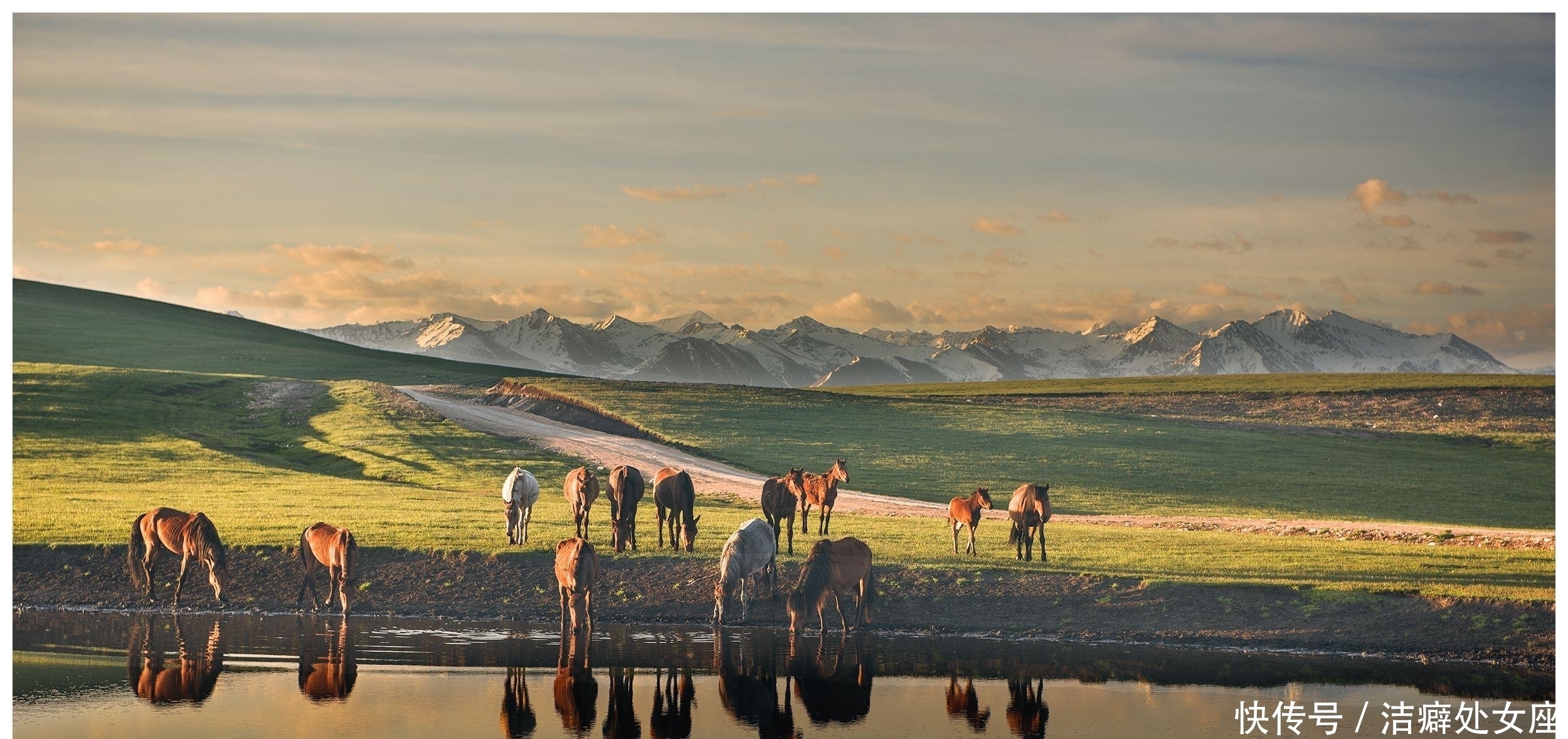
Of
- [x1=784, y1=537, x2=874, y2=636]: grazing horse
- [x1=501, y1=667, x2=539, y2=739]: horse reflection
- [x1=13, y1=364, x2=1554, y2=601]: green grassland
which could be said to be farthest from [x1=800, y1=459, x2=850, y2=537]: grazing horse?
[x1=501, y1=667, x2=539, y2=739]: horse reflection

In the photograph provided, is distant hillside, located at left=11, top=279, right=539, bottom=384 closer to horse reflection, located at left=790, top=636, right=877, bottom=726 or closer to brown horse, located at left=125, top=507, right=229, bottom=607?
brown horse, located at left=125, top=507, right=229, bottom=607

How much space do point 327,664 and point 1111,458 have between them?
43.2 metres

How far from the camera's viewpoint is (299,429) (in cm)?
6025

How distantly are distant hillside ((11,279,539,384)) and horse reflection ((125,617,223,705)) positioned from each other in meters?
62.3

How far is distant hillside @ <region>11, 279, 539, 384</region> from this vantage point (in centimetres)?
9519

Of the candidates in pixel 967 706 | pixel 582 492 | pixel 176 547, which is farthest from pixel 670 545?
pixel 967 706

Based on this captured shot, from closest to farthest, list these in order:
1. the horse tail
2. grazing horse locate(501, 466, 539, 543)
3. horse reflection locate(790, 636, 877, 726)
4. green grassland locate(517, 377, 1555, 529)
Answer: horse reflection locate(790, 636, 877, 726)
the horse tail
grazing horse locate(501, 466, 539, 543)
green grassland locate(517, 377, 1555, 529)

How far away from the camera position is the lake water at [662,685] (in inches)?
731

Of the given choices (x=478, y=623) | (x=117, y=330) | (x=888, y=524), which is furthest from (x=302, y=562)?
(x=117, y=330)

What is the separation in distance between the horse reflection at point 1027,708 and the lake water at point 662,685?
0.16ft

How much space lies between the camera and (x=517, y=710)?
19.3 meters

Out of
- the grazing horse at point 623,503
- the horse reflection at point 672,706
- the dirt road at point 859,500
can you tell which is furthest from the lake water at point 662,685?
the dirt road at point 859,500

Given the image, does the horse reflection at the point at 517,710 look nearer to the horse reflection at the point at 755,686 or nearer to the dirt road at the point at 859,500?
the horse reflection at the point at 755,686

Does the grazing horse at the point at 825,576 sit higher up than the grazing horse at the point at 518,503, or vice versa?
the grazing horse at the point at 518,503
